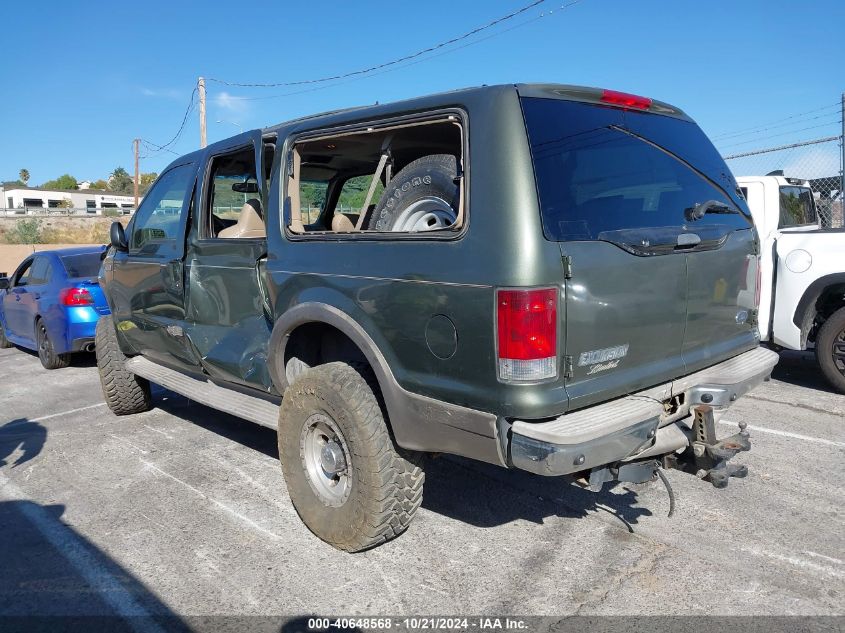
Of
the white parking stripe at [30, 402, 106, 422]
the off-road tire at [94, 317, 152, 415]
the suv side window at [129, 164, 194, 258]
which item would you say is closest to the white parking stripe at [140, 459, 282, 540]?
the off-road tire at [94, 317, 152, 415]

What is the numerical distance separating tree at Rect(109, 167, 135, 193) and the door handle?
10291cm

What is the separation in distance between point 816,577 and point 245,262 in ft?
11.3

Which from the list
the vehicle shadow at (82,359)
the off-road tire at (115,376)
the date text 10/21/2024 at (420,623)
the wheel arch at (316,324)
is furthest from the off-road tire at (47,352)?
the date text 10/21/2024 at (420,623)

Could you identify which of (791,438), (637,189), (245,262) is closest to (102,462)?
(245,262)

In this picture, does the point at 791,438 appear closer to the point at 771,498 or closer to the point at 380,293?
the point at 771,498

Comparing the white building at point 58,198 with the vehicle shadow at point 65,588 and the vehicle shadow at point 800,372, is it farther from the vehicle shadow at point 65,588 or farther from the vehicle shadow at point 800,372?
the vehicle shadow at point 65,588

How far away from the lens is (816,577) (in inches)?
124

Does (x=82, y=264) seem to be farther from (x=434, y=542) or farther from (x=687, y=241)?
(x=687, y=241)

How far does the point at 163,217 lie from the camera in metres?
Answer: 5.11

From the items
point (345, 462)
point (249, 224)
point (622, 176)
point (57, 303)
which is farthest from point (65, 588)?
point (57, 303)

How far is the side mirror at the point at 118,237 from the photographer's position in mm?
5348

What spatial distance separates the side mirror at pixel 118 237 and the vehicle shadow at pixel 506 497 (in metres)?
2.21

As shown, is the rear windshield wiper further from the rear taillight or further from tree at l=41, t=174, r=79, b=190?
tree at l=41, t=174, r=79, b=190

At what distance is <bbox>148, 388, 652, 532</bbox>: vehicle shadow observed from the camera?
12.8 feet
